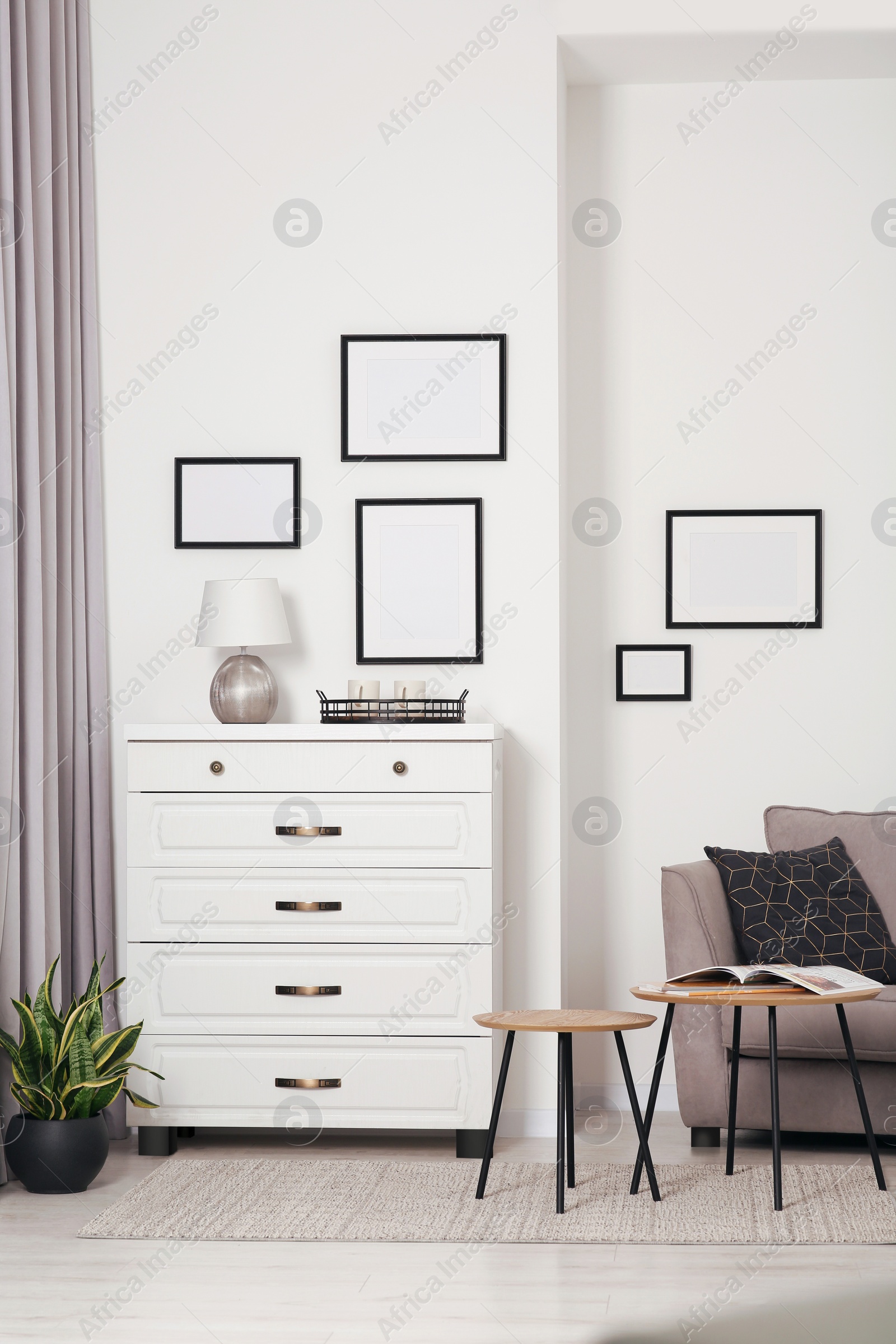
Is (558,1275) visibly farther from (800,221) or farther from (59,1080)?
(800,221)

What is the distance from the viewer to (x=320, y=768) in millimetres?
3381

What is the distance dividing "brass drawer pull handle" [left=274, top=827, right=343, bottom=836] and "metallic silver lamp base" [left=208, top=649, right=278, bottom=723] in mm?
370

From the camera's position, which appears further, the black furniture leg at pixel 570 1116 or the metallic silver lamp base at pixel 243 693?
the metallic silver lamp base at pixel 243 693

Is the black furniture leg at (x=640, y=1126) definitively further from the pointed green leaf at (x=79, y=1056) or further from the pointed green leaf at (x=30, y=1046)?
the pointed green leaf at (x=30, y=1046)

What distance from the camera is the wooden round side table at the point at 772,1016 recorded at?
110 inches

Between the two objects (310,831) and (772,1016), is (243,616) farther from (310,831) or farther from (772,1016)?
(772,1016)

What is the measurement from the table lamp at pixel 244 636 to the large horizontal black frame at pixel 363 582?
273mm

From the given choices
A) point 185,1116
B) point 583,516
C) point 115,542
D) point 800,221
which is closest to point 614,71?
point 800,221

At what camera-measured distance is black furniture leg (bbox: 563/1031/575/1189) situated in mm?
2848

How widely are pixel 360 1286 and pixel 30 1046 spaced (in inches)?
43.8

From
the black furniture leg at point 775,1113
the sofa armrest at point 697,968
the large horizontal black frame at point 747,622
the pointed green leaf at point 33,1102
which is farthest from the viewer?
the large horizontal black frame at point 747,622

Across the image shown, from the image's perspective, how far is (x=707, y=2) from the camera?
150 inches

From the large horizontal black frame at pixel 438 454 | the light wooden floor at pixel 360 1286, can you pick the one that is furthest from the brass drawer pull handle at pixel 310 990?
the large horizontal black frame at pixel 438 454

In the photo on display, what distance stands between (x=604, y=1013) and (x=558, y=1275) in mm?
688
